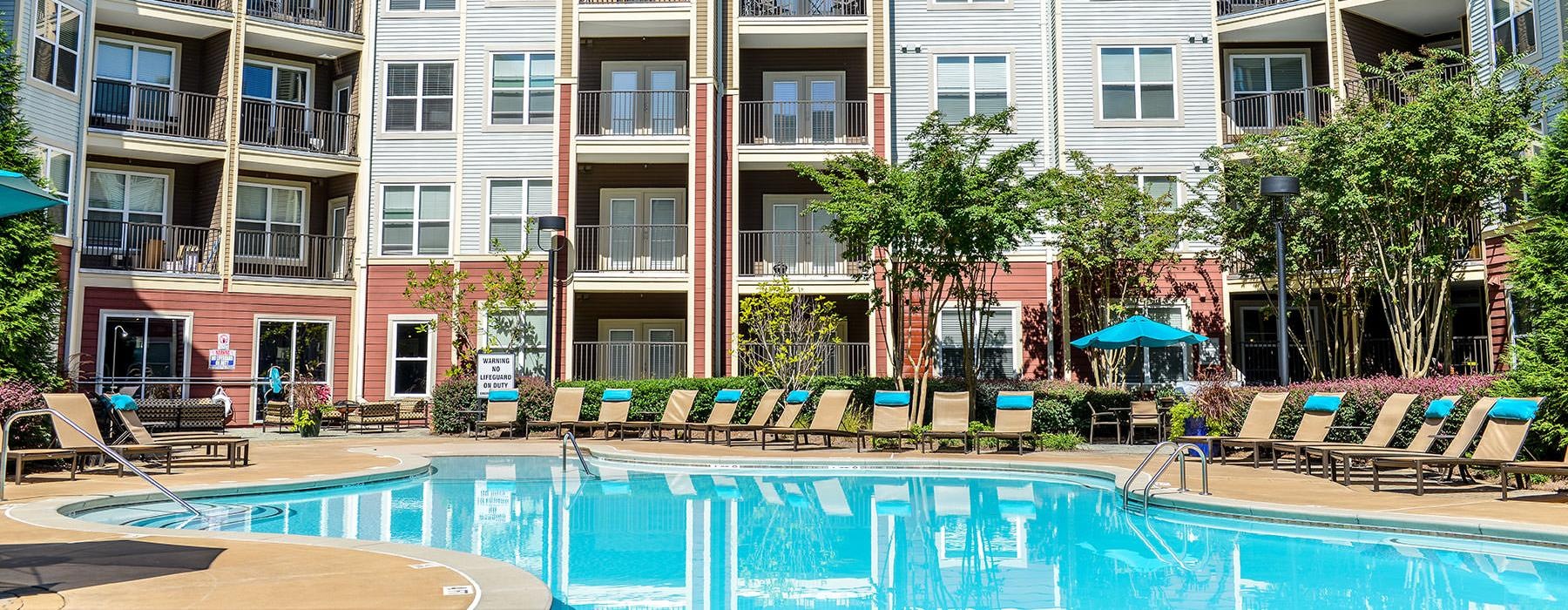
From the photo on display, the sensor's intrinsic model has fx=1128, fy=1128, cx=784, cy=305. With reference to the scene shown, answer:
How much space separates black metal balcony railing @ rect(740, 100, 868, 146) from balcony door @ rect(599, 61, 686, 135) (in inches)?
60.6

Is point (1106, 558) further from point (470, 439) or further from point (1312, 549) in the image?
point (470, 439)

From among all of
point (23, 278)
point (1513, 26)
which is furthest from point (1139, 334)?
point (23, 278)

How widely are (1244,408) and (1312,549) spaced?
23.9 feet

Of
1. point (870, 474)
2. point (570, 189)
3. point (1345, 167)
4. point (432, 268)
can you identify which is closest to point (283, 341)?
point (432, 268)

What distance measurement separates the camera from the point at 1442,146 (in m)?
16.9

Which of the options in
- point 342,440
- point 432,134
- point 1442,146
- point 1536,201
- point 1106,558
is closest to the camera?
point 1106,558

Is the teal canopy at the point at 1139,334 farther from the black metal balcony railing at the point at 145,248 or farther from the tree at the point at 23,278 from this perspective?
the black metal balcony railing at the point at 145,248

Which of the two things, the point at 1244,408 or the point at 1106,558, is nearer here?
the point at 1106,558

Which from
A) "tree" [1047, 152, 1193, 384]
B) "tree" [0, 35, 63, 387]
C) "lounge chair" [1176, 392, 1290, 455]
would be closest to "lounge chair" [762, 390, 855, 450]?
"lounge chair" [1176, 392, 1290, 455]

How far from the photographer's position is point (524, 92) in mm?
25453

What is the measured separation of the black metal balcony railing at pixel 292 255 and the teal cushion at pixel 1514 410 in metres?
21.9

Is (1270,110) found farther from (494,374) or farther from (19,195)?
(19,195)

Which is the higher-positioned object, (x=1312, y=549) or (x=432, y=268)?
(x=432, y=268)

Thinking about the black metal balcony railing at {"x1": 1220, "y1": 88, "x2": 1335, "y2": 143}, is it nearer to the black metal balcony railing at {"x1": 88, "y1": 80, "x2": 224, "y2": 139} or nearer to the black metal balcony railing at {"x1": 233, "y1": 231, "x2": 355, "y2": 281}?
the black metal balcony railing at {"x1": 233, "y1": 231, "x2": 355, "y2": 281}
